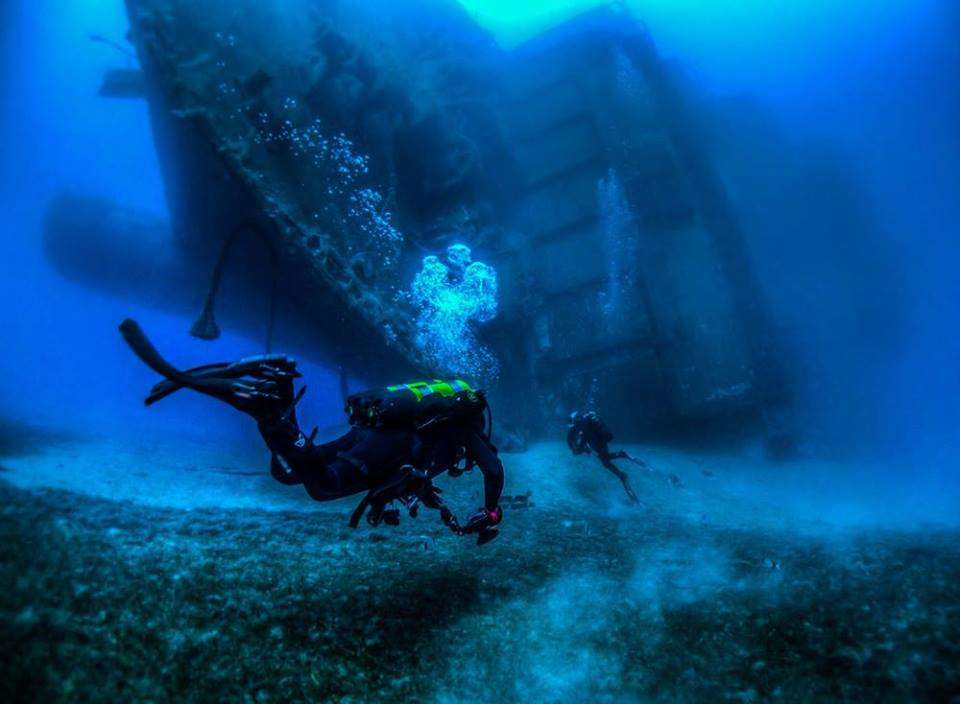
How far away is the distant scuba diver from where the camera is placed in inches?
112

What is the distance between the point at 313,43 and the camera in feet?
28.9

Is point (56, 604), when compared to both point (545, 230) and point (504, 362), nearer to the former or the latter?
point (504, 362)

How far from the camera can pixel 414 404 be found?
354cm

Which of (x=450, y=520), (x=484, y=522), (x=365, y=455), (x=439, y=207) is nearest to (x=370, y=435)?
(x=365, y=455)

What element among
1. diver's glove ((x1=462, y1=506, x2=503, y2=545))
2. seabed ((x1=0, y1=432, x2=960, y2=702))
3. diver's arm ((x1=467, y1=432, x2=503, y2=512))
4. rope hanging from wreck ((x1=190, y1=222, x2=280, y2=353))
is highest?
rope hanging from wreck ((x1=190, y1=222, x2=280, y2=353))

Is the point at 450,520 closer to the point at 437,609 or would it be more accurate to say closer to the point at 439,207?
the point at 437,609

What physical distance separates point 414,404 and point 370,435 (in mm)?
397

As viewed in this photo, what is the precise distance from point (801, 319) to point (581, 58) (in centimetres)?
968

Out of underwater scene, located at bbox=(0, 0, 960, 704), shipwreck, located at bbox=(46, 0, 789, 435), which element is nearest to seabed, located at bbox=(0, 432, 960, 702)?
underwater scene, located at bbox=(0, 0, 960, 704)

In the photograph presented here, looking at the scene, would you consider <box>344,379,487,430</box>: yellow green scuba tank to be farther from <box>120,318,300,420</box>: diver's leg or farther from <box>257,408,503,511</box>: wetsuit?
<box>120,318,300,420</box>: diver's leg

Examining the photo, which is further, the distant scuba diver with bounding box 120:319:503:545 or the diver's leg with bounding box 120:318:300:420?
the distant scuba diver with bounding box 120:319:503:545

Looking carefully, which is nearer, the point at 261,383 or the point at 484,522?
the point at 261,383

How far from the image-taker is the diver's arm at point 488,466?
3.93 metres

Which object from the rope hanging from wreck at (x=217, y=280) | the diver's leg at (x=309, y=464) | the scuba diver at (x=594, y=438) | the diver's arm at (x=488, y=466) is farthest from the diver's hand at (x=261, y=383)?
the scuba diver at (x=594, y=438)
